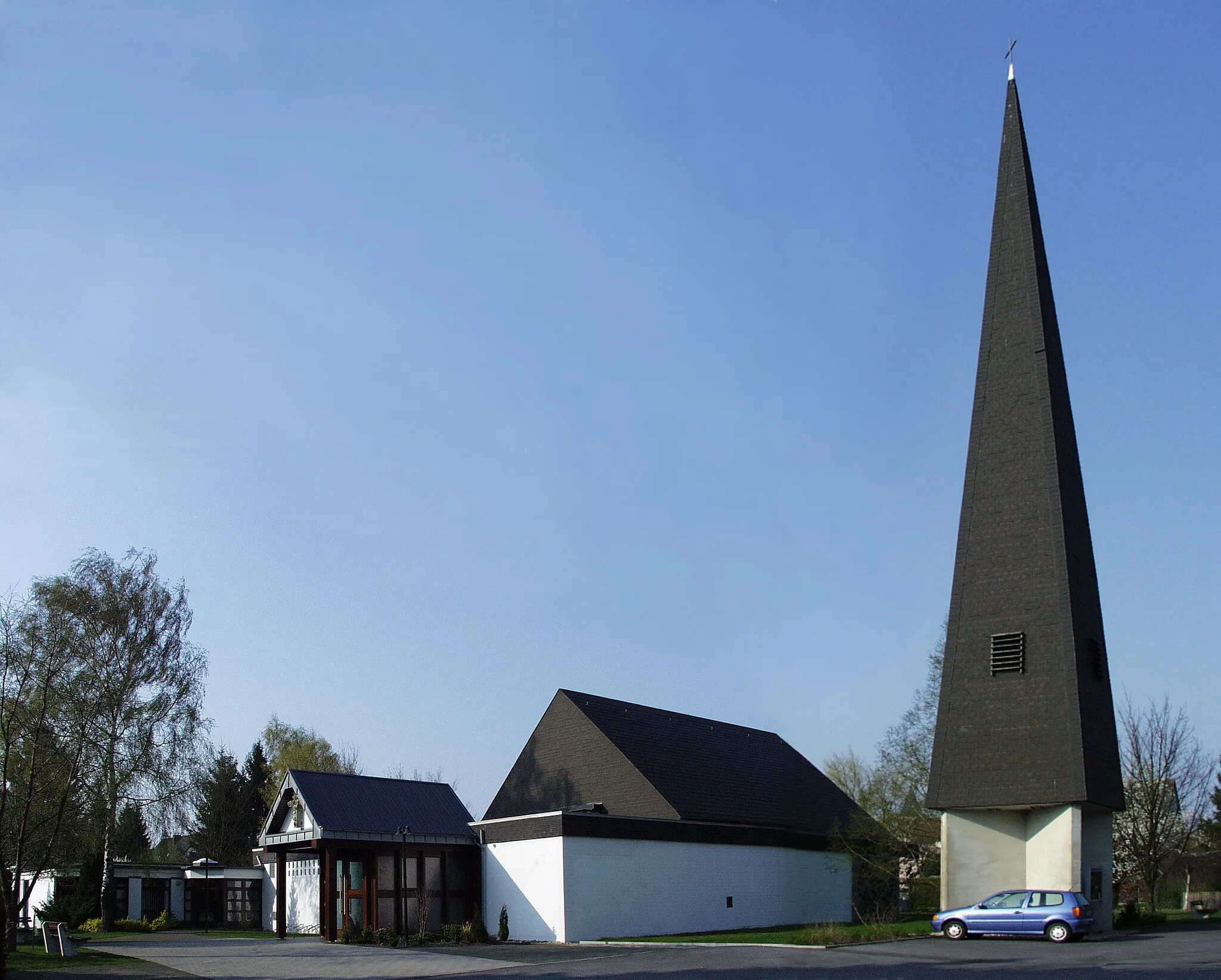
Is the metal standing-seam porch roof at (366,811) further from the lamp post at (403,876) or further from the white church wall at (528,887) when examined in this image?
the white church wall at (528,887)

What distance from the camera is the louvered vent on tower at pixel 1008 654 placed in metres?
30.0

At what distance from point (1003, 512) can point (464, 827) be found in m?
19.5

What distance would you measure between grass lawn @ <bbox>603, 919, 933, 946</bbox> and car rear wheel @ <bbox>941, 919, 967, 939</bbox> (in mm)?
1032

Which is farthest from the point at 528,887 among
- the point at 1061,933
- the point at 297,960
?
the point at 1061,933

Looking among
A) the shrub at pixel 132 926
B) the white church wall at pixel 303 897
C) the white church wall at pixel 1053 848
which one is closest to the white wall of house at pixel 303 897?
the white church wall at pixel 303 897

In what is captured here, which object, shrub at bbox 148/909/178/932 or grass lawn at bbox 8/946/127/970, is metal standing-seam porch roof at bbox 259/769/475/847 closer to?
grass lawn at bbox 8/946/127/970

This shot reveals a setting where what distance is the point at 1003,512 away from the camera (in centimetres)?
3161

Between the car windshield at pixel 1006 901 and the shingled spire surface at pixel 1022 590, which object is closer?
the car windshield at pixel 1006 901

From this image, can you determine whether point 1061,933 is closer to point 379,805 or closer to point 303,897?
point 379,805

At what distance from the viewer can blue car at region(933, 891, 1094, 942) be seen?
24.5 meters

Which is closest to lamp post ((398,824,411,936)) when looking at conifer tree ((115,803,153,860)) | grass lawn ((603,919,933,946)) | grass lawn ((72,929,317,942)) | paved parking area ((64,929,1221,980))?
paved parking area ((64,929,1221,980))

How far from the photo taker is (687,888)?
32.2 m

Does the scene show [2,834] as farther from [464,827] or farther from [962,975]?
[962,975]

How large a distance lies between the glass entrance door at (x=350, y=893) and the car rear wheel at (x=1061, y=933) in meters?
18.3
